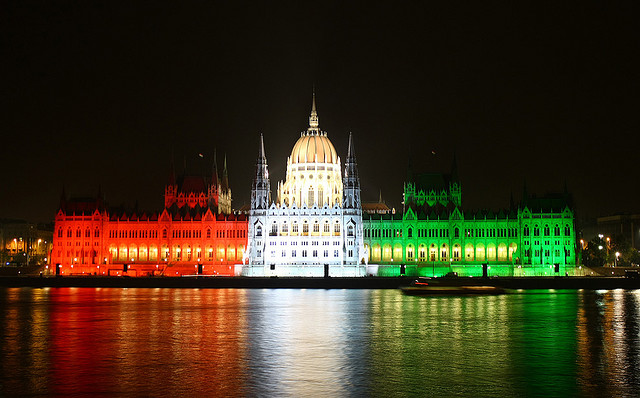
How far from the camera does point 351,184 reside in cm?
12738

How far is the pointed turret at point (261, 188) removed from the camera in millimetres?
127188

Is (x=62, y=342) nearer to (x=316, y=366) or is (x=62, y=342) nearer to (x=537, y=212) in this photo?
(x=316, y=366)

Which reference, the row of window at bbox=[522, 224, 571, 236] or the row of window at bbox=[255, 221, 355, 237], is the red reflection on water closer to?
the row of window at bbox=[255, 221, 355, 237]

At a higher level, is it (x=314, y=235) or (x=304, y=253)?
(x=314, y=235)

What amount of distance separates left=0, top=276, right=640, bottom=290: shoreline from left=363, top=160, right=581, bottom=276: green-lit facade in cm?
2051

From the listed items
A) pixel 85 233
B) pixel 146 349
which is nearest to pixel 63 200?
pixel 85 233

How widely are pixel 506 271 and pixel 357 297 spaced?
4893 cm

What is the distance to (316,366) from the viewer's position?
3209 centimetres

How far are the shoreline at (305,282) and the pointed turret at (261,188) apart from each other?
76.5 feet

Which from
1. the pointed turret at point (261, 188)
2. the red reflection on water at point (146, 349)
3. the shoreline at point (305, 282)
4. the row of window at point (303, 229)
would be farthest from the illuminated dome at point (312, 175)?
the red reflection on water at point (146, 349)

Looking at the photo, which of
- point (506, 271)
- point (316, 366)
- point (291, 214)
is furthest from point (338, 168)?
point (316, 366)

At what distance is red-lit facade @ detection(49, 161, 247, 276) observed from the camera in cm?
13362

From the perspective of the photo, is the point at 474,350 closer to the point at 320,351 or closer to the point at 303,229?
the point at 320,351

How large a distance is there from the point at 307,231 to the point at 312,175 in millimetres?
12174
